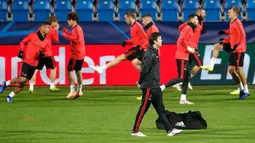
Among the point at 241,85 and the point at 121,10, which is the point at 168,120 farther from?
the point at 121,10

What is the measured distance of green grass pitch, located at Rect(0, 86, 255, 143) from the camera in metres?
11.8

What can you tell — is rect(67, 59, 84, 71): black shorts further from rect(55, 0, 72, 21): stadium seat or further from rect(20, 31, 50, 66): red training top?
rect(55, 0, 72, 21): stadium seat

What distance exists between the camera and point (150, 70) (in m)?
11.7

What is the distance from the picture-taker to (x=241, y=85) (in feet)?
61.2

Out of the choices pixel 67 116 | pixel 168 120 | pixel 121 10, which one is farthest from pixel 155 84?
pixel 121 10

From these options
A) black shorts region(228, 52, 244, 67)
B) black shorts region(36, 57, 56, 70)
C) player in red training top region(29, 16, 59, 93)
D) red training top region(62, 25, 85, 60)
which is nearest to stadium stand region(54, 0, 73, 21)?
player in red training top region(29, 16, 59, 93)

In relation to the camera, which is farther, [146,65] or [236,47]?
[236,47]

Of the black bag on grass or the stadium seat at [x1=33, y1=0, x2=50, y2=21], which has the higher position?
the stadium seat at [x1=33, y1=0, x2=50, y2=21]

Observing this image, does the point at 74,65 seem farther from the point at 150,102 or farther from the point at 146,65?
the point at 146,65

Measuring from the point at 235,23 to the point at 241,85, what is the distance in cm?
162

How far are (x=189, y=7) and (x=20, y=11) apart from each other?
5479 millimetres

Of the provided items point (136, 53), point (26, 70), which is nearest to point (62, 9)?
point (136, 53)

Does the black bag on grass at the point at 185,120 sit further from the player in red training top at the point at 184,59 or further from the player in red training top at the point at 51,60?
the player in red training top at the point at 51,60

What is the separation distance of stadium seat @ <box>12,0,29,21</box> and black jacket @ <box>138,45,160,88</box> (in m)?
13.4
